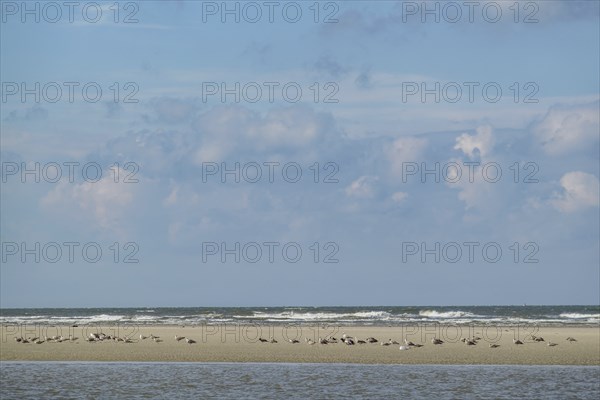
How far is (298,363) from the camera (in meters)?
35.8

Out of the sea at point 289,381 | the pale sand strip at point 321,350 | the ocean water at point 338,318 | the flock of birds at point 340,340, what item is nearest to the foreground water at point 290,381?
the sea at point 289,381

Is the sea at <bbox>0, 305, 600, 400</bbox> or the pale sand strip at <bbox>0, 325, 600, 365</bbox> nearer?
the sea at <bbox>0, 305, 600, 400</bbox>

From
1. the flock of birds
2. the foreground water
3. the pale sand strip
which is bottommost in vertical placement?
the foreground water

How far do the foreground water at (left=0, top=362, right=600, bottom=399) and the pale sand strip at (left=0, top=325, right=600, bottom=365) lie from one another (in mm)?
2336

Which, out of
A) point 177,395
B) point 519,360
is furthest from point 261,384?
point 519,360

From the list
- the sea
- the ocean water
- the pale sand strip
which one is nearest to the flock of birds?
the pale sand strip

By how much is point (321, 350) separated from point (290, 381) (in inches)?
449

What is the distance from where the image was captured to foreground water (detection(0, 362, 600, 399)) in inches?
1039

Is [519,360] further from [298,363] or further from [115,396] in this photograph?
[115,396]

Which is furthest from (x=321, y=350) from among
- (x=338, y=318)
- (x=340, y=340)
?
(x=338, y=318)

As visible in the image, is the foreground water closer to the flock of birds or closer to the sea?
the sea

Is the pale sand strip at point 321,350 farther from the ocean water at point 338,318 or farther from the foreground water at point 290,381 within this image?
the ocean water at point 338,318

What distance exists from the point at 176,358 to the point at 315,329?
1908 cm

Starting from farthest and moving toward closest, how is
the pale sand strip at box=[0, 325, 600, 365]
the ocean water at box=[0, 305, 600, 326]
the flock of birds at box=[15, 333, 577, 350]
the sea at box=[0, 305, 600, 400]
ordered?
the ocean water at box=[0, 305, 600, 326] → the flock of birds at box=[15, 333, 577, 350] → the pale sand strip at box=[0, 325, 600, 365] → the sea at box=[0, 305, 600, 400]
